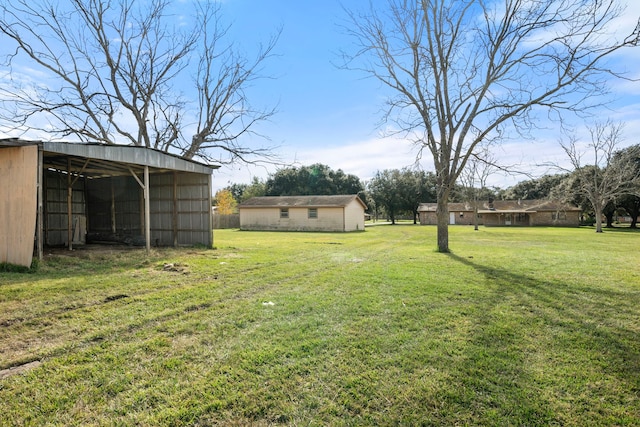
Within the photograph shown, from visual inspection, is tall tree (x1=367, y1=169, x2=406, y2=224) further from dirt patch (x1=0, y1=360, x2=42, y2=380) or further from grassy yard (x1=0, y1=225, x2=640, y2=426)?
dirt patch (x1=0, y1=360, x2=42, y2=380)

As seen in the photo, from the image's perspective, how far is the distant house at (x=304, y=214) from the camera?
88.5 feet

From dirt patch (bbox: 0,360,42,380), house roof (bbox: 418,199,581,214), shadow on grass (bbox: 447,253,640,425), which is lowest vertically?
shadow on grass (bbox: 447,253,640,425)

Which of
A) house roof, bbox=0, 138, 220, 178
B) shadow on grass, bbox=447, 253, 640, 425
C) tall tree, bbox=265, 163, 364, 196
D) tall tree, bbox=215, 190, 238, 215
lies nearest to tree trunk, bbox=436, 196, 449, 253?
shadow on grass, bbox=447, 253, 640, 425

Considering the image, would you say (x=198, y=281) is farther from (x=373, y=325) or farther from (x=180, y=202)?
(x=180, y=202)

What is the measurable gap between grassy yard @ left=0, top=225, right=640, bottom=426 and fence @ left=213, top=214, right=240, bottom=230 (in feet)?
93.3

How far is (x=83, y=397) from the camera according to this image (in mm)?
2541

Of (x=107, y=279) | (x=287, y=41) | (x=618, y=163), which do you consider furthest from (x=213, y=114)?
(x=618, y=163)

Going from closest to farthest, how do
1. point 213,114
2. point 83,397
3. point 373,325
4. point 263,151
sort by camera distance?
1. point 83,397
2. point 373,325
3. point 263,151
4. point 213,114

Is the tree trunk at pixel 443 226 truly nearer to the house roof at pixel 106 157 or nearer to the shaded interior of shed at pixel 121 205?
the house roof at pixel 106 157

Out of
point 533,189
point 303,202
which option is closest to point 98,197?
point 303,202

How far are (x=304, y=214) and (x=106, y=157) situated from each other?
19.2 meters

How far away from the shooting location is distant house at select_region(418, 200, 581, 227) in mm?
40969

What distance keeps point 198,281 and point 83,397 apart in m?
4.34

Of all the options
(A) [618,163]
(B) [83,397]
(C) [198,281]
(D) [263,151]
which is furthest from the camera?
(A) [618,163]
